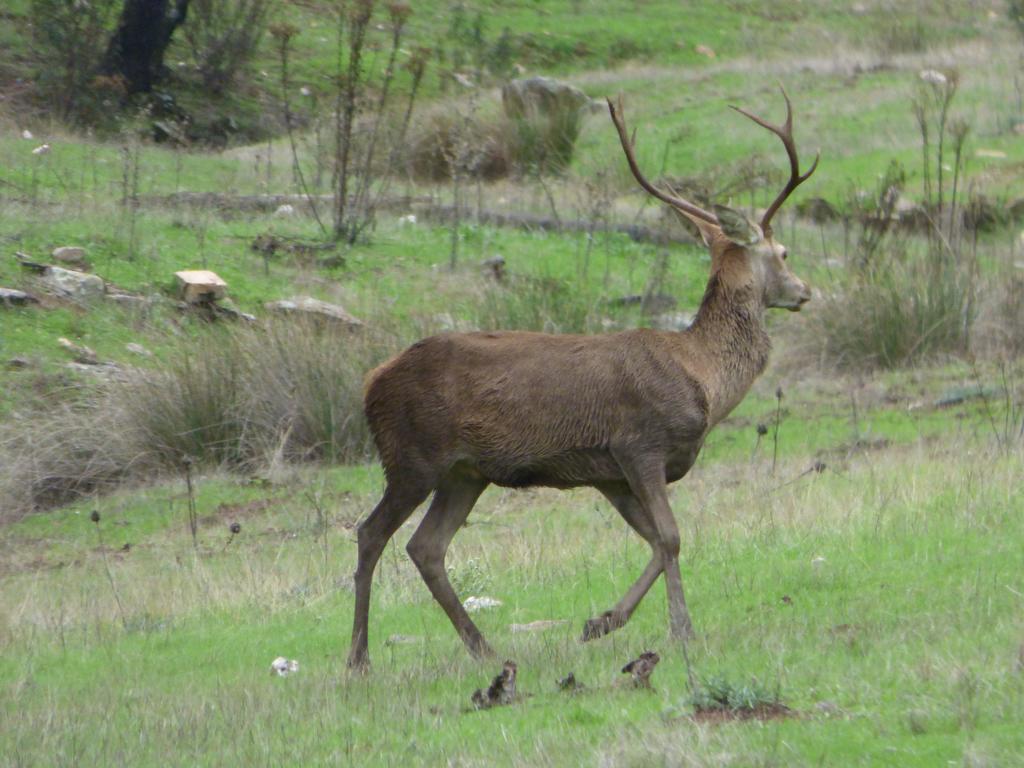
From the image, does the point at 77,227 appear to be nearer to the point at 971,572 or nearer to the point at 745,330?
the point at 745,330

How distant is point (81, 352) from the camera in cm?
1612

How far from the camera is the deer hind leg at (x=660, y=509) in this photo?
27.3 ft

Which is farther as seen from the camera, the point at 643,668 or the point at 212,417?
the point at 212,417

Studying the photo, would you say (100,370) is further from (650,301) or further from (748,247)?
(748,247)

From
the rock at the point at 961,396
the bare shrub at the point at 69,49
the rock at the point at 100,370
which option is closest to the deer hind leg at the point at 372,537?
the rock at the point at 100,370

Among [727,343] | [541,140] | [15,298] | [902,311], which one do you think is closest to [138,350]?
[15,298]

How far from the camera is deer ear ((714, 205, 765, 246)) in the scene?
30.1ft

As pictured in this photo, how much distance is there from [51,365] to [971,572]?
9716mm

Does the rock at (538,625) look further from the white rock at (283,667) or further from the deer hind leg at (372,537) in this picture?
the white rock at (283,667)

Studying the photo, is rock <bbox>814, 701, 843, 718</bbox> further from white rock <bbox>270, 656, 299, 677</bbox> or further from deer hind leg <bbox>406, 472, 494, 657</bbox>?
white rock <bbox>270, 656, 299, 677</bbox>

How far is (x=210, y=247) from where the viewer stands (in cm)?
1928

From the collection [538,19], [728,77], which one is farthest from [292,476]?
[538,19]

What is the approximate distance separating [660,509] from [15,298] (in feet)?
33.3

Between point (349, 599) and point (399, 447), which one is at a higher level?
point (399, 447)
